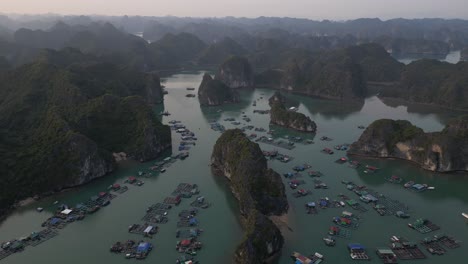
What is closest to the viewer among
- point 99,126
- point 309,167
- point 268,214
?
point 268,214

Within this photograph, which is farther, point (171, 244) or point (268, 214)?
point (268, 214)

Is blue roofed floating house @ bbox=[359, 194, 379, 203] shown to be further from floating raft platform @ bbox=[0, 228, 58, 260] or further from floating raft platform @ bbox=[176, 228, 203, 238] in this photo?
floating raft platform @ bbox=[0, 228, 58, 260]

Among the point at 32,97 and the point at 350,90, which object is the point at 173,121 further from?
the point at 350,90

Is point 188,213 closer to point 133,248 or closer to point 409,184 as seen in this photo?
point 133,248

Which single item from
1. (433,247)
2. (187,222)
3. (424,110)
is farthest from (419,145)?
(424,110)

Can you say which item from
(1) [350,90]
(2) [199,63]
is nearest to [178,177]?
(1) [350,90]

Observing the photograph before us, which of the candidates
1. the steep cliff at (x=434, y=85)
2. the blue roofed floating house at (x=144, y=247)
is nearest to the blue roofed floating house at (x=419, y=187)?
the blue roofed floating house at (x=144, y=247)

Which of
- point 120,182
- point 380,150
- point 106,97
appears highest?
point 106,97
